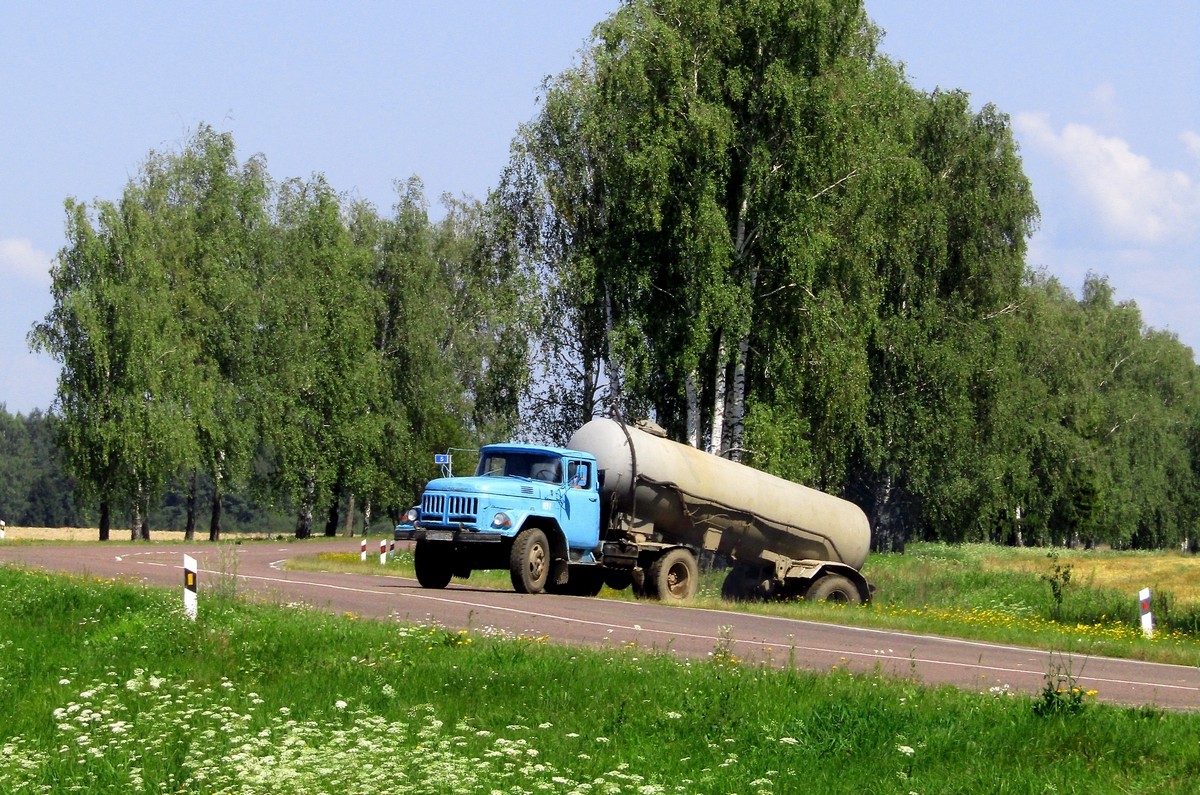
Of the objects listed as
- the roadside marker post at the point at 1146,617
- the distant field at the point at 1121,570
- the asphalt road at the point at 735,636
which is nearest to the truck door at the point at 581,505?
the asphalt road at the point at 735,636

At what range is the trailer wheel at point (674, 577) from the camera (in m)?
26.1

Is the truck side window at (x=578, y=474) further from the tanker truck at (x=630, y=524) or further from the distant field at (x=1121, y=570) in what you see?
the distant field at (x=1121, y=570)

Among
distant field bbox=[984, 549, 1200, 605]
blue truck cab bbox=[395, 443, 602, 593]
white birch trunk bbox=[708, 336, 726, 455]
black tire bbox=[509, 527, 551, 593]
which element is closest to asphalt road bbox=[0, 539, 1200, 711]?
black tire bbox=[509, 527, 551, 593]

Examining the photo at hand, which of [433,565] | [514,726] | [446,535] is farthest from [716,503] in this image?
[514,726]

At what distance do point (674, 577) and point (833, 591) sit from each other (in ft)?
12.5

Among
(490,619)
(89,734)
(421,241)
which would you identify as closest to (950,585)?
(490,619)

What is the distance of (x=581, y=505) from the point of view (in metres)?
25.2

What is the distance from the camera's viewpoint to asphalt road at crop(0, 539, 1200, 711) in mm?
14705

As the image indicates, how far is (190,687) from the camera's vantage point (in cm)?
1246

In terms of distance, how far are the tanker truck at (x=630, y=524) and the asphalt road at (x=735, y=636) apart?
108 centimetres

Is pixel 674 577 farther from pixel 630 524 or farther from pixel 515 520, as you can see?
pixel 515 520

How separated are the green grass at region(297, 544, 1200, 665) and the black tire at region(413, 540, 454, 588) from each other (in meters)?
3.51

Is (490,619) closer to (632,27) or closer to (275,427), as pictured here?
(632,27)

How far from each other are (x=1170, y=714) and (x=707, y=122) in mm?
25478
